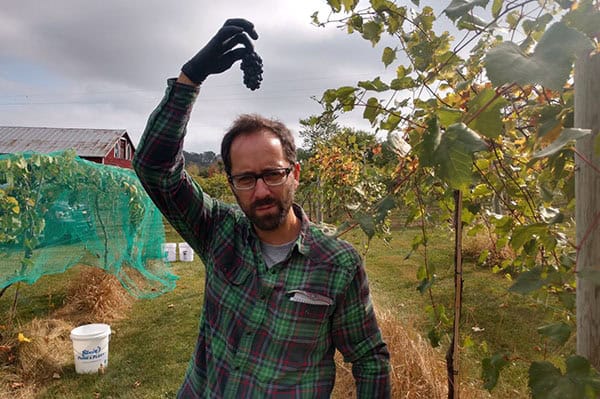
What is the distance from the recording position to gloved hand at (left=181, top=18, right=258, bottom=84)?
1.27 metres

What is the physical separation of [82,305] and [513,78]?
6654 mm

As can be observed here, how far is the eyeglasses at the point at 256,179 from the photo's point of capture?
139 centimetres

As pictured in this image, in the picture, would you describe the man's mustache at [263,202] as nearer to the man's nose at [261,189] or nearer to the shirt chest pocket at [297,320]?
the man's nose at [261,189]

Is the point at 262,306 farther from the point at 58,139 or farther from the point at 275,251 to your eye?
the point at 58,139

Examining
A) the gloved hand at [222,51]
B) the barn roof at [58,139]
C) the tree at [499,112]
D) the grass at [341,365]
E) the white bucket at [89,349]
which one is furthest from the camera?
the barn roof at [58,139]

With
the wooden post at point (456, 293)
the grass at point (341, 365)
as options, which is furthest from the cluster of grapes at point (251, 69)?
the grass at point (341, 365)

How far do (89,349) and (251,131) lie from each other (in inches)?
150

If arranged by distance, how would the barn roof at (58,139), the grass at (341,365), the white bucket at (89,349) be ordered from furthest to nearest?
the barn roof at (58,139) → the white bucket at (89,349) → the grass at (341,365)

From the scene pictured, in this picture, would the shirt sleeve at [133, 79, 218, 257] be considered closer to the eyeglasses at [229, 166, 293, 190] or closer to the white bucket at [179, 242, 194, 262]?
the eyeglasses at [229, 166, 293, 190]

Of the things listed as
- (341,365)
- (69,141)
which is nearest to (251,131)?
(341,365)

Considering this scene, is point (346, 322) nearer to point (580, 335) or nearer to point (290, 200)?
point (290, 200)

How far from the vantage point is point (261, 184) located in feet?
4.54

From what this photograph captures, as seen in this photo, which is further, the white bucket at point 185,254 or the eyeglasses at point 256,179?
the white bucket at point 185,254

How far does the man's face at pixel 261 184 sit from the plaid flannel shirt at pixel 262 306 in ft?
0.38
